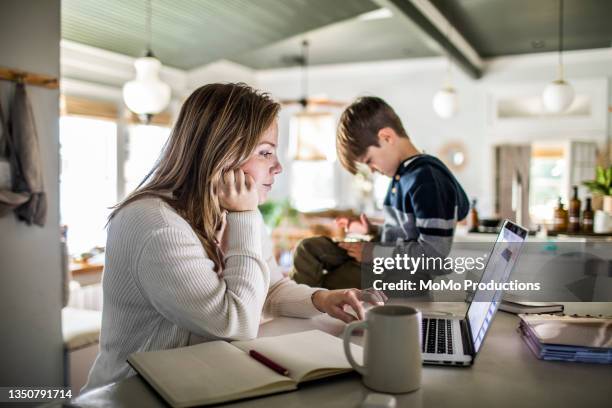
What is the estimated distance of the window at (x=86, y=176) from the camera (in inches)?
195

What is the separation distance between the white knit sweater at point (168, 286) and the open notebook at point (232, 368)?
8 cm

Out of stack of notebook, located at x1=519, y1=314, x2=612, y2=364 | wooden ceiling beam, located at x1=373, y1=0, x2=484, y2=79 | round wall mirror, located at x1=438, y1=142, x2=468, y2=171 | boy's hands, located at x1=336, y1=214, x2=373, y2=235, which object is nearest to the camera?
stack of notebook, located at x1=519, y1=314, x2=612, y2=364

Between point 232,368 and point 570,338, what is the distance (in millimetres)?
607

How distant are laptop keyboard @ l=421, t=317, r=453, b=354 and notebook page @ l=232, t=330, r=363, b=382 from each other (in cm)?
15

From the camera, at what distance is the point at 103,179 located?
17.6 ft

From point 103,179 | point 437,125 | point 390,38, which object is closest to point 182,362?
point 103,179

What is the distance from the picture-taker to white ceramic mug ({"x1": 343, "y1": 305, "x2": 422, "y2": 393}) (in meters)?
Answer: 0.76

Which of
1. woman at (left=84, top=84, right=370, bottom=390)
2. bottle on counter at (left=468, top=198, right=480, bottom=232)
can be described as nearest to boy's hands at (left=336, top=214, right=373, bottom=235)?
woman at (left=84, top=84, right=370, bottom=390)

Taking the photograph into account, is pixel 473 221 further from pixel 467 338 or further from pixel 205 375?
pixel 205 375

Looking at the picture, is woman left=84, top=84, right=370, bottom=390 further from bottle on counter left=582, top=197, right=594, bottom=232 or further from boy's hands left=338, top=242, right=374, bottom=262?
bottle on counter left=582, top=197, right=594, bottom=232

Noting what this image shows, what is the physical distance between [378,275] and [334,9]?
3.20m

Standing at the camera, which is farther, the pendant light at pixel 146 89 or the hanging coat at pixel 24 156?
the pendant light at pixel 146 89

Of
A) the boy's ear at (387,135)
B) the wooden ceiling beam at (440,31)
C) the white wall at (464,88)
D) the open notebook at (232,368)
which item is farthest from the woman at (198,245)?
the white wall at (464,88)

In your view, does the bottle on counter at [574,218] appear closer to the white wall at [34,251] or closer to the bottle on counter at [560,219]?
the bottle on counter at [560,219]
